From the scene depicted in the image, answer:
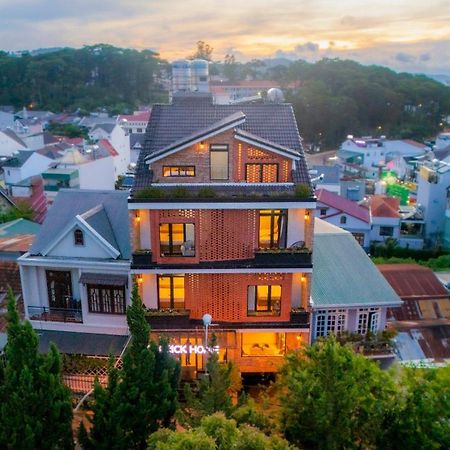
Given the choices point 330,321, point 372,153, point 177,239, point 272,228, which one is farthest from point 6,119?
point 330,321

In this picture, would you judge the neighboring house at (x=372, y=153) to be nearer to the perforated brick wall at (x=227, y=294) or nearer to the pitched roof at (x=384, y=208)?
the pitched roof at (x=384, y=208)

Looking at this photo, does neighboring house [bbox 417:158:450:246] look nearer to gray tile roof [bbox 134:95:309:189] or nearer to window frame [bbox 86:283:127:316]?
gray tile roof [bbox 134:95:309:189]

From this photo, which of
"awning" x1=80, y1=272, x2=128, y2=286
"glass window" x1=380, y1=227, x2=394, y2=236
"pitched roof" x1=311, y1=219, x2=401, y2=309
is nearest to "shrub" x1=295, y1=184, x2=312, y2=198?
"pitched roof" x1=311, y1=219, x2=401, y2=309

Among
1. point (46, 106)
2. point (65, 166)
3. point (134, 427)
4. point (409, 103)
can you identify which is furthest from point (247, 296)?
point (46, 106)

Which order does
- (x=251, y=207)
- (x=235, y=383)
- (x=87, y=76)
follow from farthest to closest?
(x=87, y=76) → (x=251, y=207) → (x=235, y=383)

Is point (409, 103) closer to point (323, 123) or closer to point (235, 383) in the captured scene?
point (323, 123)

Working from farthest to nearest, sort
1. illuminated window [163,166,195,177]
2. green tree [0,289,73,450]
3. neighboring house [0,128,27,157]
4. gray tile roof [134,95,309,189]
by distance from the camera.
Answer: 1. neighboring house [0,128,27,157]
2. gray tile roof [134,95,309,189]
3. illuminated window [163,166,195,177]
4. green tree [0,289,73,450]
